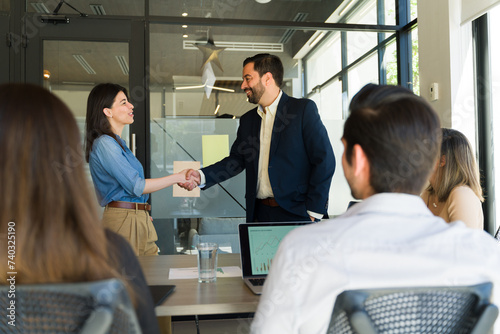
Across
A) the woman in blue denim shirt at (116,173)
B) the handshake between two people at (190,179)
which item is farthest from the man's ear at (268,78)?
the woman in blue denim shirt at (116,173)

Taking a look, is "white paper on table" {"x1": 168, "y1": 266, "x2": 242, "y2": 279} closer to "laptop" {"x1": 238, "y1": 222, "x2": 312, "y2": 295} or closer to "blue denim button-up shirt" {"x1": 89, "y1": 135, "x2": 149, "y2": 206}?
"laptop" {"x1": 238, "y1": 222, "x2": 312, "y2": 295}

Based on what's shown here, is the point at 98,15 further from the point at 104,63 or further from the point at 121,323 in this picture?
the point at 121,323

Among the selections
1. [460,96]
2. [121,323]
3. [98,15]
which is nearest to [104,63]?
[98,15]

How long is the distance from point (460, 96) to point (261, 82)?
1.56 m

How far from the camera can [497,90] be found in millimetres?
3688

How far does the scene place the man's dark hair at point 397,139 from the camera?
1046mm

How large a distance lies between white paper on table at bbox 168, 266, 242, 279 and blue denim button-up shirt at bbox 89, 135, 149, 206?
84cm

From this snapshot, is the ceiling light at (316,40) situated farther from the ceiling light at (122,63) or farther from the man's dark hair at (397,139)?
the man's dark hair at (397,139)

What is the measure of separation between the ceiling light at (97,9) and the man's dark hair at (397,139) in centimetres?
364

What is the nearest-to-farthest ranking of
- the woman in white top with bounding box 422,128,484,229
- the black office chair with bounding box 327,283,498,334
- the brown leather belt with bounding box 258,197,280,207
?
the black office chair with bounding box 327,283,498,334 < the woman in white top with bounding box 422,128,484,229 < the brown leather belt with bounding box 258,197,280,207

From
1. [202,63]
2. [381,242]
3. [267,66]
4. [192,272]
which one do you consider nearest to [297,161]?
[267,66]

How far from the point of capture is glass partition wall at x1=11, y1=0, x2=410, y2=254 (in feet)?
13.7

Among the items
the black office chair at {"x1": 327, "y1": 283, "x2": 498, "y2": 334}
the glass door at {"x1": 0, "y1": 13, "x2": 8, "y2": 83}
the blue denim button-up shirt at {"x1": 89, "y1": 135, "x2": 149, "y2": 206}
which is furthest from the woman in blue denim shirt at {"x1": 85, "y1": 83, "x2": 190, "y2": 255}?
the black office chair at {"x1": 327, "y1": 283, "x2": 498, "y2": 334}

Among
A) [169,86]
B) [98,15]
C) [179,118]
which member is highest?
[98,15]
